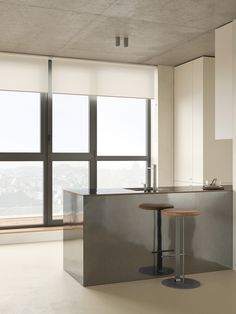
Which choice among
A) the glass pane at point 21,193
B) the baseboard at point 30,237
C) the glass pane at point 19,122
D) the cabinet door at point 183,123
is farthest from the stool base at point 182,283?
the glass pane at point 19,122

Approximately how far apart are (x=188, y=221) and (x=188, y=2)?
2372 millimetres

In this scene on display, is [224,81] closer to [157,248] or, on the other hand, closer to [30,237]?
[157,248]

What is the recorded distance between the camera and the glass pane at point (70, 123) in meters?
7.31

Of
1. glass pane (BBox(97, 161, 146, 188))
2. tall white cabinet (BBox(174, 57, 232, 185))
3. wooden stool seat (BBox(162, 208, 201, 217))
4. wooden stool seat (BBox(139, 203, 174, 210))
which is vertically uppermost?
tall white cabinet (BBox(174, 57, 232, 185))

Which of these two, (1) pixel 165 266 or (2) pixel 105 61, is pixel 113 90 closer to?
(2) pixel 105 61

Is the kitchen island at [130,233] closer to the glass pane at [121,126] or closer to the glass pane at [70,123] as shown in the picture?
the glass pane at [70,123]

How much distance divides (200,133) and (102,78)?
1.87m

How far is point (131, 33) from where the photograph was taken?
5746 millimetres

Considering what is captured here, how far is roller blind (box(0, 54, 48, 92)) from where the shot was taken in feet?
22.3

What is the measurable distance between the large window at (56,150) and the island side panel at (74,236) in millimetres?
2214

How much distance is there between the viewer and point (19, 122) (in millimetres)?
7133

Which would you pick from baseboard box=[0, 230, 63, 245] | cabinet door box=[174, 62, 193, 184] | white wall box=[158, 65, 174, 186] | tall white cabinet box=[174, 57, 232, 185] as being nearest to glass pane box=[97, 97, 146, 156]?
white wall box=[158, 65, 174, 186]

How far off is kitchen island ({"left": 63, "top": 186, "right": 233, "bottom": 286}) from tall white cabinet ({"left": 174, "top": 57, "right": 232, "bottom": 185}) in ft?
5.34

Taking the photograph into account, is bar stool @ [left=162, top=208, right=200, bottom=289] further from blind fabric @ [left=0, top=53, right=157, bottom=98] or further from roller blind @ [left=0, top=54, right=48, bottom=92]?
roller blind @ [left=0, top=54, right=48, bottom=92]
